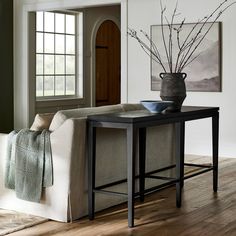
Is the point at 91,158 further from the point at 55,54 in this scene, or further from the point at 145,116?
the point at 55,54

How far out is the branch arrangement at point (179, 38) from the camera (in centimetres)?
759

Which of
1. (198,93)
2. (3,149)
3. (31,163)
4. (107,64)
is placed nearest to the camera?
(31,163)

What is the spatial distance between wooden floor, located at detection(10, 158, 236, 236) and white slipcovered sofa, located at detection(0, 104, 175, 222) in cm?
12

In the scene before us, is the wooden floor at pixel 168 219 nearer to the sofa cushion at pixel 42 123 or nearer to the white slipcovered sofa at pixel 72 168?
the white slipcovered sofa at pixel 72 168

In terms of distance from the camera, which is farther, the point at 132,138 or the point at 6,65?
the point at 6,65

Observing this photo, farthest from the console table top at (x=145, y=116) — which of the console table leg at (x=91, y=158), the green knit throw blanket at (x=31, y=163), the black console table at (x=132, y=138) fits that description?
the green knit throw blanket at (x=31, y=163)

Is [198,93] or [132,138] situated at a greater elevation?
[198,93]

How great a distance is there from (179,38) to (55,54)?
306 cm

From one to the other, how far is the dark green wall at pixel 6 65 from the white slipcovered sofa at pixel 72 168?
15.8 ft

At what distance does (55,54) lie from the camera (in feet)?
33.1

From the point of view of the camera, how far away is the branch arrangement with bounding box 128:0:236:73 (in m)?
7.59

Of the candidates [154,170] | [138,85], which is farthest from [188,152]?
[154,170]

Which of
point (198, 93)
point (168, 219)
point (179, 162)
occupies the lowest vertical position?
point (168, 219)

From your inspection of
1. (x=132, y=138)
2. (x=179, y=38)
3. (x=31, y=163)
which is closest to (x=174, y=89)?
Result: (x=132, y=138)
